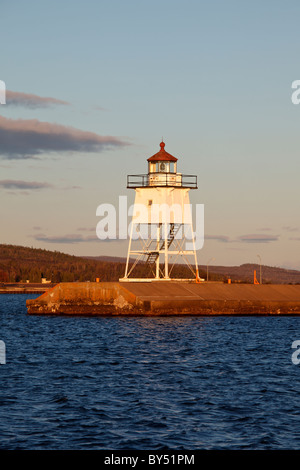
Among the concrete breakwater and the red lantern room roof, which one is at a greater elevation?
the red lantern room roof

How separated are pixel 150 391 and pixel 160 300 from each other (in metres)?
36.8

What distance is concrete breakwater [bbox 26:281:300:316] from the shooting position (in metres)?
66.2

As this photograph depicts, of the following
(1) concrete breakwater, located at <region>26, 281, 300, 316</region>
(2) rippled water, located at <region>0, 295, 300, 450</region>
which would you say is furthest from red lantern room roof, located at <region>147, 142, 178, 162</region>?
(2) rippled water, located at <region>0, 295, 300, 450</region>

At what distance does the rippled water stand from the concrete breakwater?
1280cm

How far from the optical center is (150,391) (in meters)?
28.8

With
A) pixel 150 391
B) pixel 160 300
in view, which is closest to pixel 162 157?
pixel 160 300

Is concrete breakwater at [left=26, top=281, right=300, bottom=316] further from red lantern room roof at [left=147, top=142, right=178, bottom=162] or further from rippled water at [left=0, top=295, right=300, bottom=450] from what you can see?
rippled water at [left=0, top=295, right=300, bottom=450]

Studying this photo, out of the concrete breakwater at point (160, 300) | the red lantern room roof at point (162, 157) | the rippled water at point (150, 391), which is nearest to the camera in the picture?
the rippled water at point (150, 391)

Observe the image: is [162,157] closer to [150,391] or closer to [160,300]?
[160,300]

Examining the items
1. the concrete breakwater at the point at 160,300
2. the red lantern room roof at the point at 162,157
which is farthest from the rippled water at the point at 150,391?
the red lantern room roof at the point at 162,157

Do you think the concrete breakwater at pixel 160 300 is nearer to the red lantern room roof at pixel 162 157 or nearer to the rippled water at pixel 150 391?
the red lantern room roof at pixel 162 157

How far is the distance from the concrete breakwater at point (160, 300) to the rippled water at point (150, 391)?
1280cm

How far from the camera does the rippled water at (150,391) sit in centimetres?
2138

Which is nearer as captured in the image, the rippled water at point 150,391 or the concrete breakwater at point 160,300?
the rippled water at point 150,391
